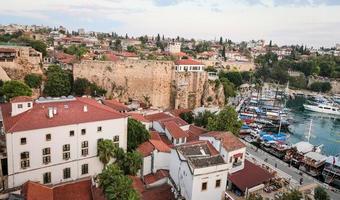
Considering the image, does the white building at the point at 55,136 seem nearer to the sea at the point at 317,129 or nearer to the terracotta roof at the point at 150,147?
the terracotta roof at the point at 150,147

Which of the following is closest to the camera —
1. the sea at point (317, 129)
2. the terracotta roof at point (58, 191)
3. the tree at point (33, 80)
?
the terracotta roof at point (58, 191)

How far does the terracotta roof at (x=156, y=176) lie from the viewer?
846 inches

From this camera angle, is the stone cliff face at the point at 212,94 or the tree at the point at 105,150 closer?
the tree at the point at 105,150

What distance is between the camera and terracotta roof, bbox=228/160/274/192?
22.2 m

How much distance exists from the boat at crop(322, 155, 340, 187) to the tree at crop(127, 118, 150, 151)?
61.1 ft

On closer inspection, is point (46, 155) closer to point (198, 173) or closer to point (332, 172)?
point (198, 173)

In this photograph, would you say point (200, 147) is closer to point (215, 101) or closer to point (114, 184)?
point (114, 184)

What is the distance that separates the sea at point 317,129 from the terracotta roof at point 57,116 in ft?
106

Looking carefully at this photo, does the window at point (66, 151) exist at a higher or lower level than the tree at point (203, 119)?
higher

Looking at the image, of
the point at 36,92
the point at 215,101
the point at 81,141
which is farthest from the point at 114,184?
the point at 215,101

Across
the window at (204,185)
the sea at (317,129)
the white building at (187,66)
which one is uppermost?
the white building at (187,66)

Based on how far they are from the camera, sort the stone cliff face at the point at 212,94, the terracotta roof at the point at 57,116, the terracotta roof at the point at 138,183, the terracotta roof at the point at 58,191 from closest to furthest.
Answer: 1. the terracotta roof at the point at 58,191
2. the terracotta roof at the point at 57,116
3. the terracotta roof at the point at 138,183
4. the stone cliff face at the point at 212,94

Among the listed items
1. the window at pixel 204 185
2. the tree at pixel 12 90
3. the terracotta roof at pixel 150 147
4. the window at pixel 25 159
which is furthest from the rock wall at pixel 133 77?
the window at pixel 204 185

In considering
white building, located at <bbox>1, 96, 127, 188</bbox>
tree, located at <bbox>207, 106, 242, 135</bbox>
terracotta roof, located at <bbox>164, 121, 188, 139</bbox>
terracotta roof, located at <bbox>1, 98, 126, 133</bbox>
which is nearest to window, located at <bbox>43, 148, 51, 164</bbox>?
white building, located at <bbox>1, 96, 127, 188</bbox>
